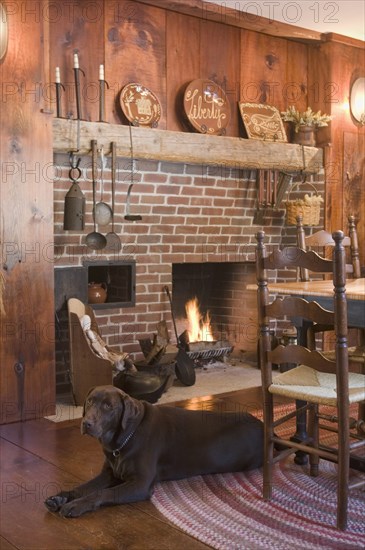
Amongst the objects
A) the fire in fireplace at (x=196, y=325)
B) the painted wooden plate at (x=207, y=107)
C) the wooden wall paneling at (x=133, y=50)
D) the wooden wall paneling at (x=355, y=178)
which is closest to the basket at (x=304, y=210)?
the wooden wall paneling at (x=355, y=178)

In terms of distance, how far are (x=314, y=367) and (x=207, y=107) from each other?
10.0ft

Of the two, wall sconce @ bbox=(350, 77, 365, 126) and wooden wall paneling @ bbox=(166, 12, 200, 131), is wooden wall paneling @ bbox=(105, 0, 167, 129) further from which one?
wall sconce @ bbox=(350, 77, 365, 126)

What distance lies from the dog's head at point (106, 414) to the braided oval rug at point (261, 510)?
0.37 meters

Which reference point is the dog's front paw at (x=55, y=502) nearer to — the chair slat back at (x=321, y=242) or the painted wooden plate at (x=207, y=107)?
the chair slat back at (x=321, y=242)

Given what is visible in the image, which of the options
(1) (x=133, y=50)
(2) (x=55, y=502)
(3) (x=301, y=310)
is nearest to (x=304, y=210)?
(1) (x=133, y=50)

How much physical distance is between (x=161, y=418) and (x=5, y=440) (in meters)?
1.19

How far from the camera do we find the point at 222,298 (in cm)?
614

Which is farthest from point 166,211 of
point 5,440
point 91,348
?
point 5,440

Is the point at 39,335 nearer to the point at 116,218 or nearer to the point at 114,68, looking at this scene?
the point at 116,218

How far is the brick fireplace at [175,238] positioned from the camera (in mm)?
4777

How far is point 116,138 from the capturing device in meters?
4.60

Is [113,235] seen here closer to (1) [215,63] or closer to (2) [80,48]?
(2) [80,48]

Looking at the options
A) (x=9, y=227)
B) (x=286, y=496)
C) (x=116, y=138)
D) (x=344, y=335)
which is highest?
(x=116, y=138)

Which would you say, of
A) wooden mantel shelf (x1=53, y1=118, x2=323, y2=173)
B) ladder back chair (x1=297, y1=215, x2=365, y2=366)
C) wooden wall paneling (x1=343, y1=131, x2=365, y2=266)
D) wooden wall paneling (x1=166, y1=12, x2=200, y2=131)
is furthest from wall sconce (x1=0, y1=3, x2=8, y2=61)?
wooden wall paneling (x1=343, y1=131, x2=365, y2=266)
